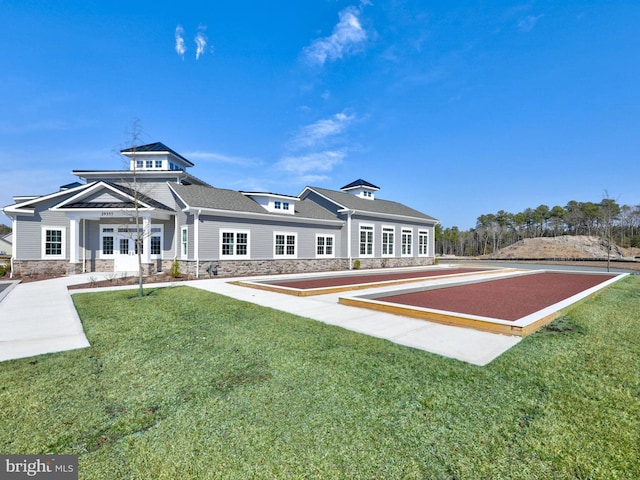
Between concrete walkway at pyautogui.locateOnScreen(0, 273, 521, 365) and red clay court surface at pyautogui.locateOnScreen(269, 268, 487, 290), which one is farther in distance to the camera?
red clay court surface at pyautogui.locateOnScreen(269, 268, 487, 290)

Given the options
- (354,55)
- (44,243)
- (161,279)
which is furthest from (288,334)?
(44,243)

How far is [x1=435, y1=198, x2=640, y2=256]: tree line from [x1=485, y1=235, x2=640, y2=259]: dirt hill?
10690 mm

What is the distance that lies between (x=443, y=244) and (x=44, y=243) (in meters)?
67.5

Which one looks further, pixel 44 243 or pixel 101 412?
pixel 44 243

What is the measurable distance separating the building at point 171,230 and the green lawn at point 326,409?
37.2 ft

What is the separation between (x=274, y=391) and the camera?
11.1 ft

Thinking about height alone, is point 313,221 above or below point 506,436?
above

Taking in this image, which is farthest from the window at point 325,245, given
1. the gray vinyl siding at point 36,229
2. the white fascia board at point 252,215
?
the gray vinyl siding at point 36,229

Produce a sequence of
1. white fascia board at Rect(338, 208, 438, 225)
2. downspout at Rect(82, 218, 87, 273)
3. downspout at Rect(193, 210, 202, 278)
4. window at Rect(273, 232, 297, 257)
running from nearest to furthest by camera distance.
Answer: downspout at Rect(193, 210, 202, 278) < downspout at Rect(82, 218, 87, 273) < window at Rect(273, 232, 297, 257) < white fascia board at Rect(338, 208, 438, 225)

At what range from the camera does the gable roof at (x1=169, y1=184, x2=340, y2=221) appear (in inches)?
638

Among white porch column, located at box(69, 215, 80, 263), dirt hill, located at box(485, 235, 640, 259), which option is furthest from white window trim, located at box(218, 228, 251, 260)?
dirt hill, located at box(485, 235, 640, 259)

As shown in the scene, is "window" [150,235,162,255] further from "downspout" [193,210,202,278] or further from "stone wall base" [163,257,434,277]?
"downspout" [193,210,202,278]

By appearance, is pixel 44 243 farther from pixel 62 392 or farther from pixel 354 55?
pixel 354 55

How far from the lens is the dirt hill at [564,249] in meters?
44.8
